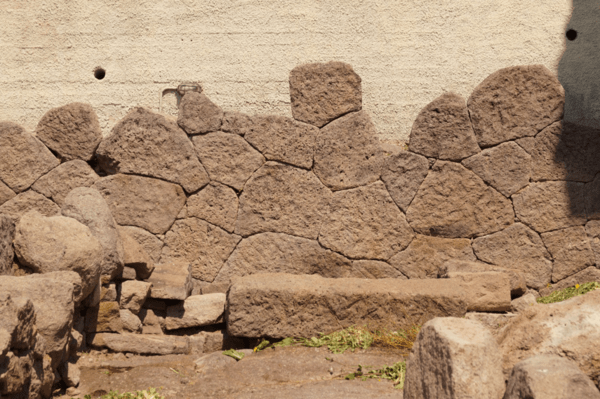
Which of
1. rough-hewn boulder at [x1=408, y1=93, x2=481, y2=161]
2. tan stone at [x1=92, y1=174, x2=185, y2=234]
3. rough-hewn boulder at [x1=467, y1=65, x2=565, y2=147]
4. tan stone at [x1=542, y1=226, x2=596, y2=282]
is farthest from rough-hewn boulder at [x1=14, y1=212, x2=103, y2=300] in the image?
tan stone at [x1=542, y1=226, x2=596, y2=282]

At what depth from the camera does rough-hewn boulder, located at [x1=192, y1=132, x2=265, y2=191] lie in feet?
15.0

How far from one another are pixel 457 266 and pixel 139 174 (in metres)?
2.62

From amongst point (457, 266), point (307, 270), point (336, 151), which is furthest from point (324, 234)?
point (457, 266)

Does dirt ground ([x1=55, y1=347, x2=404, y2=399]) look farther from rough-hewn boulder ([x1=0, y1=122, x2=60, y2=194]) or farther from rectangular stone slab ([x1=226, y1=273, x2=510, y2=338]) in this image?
rough-hewn boulder ([x1=0, y1=122, x2=60, y2=194])

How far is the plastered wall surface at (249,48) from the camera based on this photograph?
4652 millimetres

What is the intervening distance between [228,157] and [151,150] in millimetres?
623

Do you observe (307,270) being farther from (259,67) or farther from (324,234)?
(259,67)

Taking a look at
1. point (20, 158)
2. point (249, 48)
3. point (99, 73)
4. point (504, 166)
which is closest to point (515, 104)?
point (504, 166)

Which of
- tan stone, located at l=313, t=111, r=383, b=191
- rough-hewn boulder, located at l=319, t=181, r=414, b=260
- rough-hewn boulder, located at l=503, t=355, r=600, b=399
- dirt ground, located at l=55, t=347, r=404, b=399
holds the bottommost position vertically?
dirt ground, located at l=55, t=347, r=404, b=399

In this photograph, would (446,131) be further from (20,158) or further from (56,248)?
(20,158)

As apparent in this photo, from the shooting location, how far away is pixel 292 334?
3.71 meters

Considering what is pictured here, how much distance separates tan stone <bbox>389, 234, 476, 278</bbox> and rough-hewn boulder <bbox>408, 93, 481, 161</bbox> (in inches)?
26.9

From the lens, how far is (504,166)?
178 inches

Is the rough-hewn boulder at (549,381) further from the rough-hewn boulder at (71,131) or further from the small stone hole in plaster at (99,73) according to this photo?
the small stone hole in plaster at (99,73)
